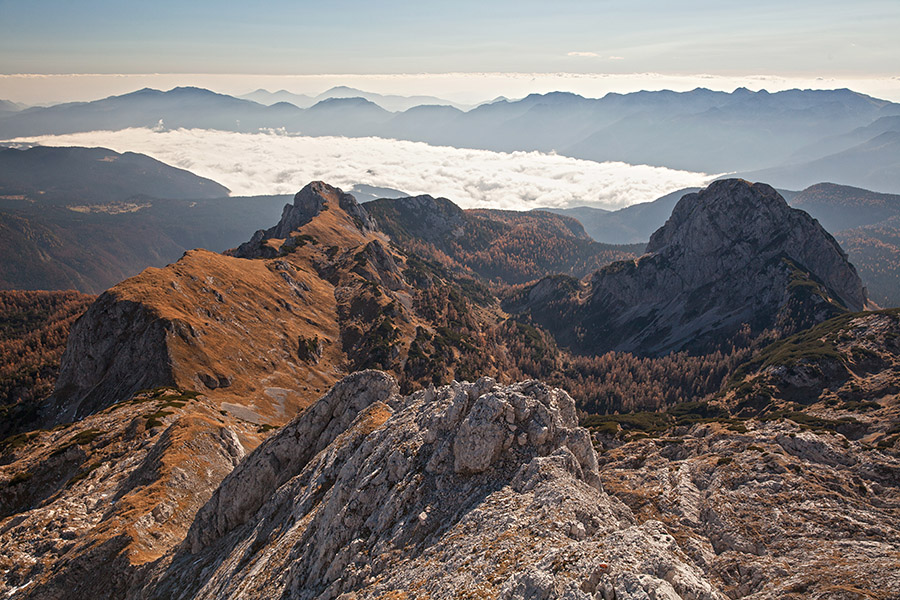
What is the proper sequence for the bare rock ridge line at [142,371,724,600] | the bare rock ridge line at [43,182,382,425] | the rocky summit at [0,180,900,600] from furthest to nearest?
the bare rock ridge line at [43,182,382,425] → the rocky summit at [0,180,900,600] → the bare rock ridge line at [142,371,724,600]

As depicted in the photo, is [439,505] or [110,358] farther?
[110,358]

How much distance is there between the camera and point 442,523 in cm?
2762

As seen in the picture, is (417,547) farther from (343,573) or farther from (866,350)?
(866,350)

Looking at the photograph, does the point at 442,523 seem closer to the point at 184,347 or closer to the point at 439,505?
the point at 439,505

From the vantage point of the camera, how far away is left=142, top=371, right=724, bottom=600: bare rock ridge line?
20.3 m

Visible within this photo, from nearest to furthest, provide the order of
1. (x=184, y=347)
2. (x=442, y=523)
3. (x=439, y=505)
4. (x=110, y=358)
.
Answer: (x=442, y=523) < (x=439, y=505) < (x=184, y=347) < (x=110, y=358)

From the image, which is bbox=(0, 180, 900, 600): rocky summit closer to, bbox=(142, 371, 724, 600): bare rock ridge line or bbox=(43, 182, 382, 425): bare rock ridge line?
bbox=(142, 371, 724, 600): bare rock ridge line

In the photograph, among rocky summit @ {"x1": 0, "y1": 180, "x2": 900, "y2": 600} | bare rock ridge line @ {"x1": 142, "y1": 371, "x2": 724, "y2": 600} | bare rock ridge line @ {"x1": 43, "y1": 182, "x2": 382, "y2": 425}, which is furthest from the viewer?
bare rock ridge line @ {"x1": 43, "y1": 182, "x2": 382, "y2": 425}

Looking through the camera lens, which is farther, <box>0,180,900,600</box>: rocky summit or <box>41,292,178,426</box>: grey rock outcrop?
<box>41,292,178,426</box>: grey rock outcrop

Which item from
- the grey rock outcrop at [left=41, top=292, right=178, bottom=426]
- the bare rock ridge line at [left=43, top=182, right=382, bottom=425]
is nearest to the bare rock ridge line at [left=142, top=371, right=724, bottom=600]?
the bare rock ridge line at [left=43, top=182, right=382, bottom=425]

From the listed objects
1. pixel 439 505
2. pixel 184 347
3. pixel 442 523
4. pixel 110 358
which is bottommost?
pixel 110 358

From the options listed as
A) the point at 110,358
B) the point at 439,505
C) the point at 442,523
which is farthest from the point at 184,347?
the point at 442,523

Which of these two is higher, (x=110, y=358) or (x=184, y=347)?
(x=184, y=347)

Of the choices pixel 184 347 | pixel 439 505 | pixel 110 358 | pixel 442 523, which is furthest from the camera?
pixel 110 358
